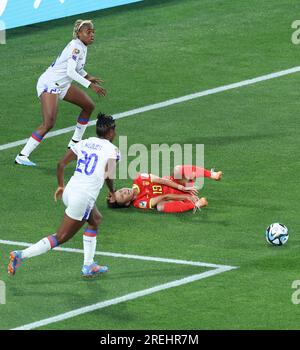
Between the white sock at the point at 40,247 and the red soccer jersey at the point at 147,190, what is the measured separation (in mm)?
3622

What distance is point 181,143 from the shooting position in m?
27.1

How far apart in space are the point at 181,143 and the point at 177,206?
3692 mm

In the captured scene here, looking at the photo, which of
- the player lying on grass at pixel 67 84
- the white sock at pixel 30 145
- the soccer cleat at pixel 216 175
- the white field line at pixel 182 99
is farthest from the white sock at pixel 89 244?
the white field line at pixel 182 99

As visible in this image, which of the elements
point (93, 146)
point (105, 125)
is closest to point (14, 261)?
point (93, 146)

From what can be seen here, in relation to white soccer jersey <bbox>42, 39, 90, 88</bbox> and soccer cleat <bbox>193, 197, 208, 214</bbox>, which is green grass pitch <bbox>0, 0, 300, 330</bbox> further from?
white soccer jersey <bbox>42, 39, 90, 88</bbox>

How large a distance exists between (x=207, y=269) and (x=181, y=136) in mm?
6993

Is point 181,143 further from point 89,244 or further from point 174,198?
point 89,244

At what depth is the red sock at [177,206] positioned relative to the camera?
77.4 ft

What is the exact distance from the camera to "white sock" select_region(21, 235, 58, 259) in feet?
66.5

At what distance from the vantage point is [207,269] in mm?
20891

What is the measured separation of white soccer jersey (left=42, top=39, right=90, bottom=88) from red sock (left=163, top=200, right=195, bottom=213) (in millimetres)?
3463

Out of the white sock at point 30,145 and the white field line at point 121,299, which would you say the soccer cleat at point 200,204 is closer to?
the white field line at point 121,299

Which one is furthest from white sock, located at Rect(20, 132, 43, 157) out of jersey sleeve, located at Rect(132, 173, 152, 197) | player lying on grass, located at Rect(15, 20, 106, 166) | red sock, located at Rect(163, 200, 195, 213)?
red sock, located at Rect(163, 200, 195, 213)
